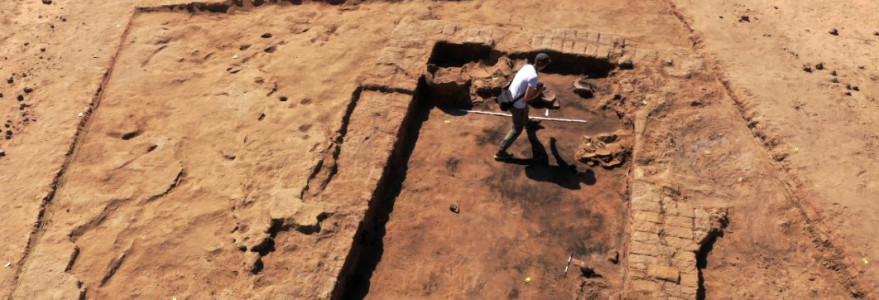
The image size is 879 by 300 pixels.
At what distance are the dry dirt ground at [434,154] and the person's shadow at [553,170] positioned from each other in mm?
33

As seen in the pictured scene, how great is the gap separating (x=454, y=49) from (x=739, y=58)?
13.0 ft

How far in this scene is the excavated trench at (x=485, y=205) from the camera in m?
5.92

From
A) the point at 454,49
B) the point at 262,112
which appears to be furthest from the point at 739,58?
the point at 262,112

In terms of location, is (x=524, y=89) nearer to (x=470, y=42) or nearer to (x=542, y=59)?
(x=542, y=59)

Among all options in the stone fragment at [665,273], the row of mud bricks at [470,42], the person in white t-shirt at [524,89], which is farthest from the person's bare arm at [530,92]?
the stone fragment at [665,273]

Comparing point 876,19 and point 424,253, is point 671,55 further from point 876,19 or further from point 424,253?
point 424,253

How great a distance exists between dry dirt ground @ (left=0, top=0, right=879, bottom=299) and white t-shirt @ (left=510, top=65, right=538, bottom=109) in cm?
86

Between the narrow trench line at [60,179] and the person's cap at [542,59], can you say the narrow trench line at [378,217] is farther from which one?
the narrow trench line at [60,179]

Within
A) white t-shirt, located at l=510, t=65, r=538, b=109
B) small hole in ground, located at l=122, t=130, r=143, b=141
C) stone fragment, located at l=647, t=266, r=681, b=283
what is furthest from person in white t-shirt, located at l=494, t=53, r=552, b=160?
small hole in ground, located at l=122, t=130, r=143, b=141

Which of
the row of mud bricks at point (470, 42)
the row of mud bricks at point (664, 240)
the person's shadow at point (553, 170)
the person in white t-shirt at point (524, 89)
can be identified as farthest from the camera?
the row of mud bricks at point (470, 42)

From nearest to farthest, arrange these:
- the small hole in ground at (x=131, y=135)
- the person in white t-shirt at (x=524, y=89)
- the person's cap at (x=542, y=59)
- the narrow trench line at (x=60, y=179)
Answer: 1. the narrow trench line at (x=60, y=179)
2. the person's cap at (x=542, y=59)
3. the person in white t-shirt at (x=524, y=89)
4. the small hole in ground at (x=131, y=135)

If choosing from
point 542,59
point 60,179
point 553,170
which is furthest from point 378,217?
point 60,179

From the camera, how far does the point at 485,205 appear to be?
659 cm

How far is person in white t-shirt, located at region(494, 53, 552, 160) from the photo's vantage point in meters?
6.45
